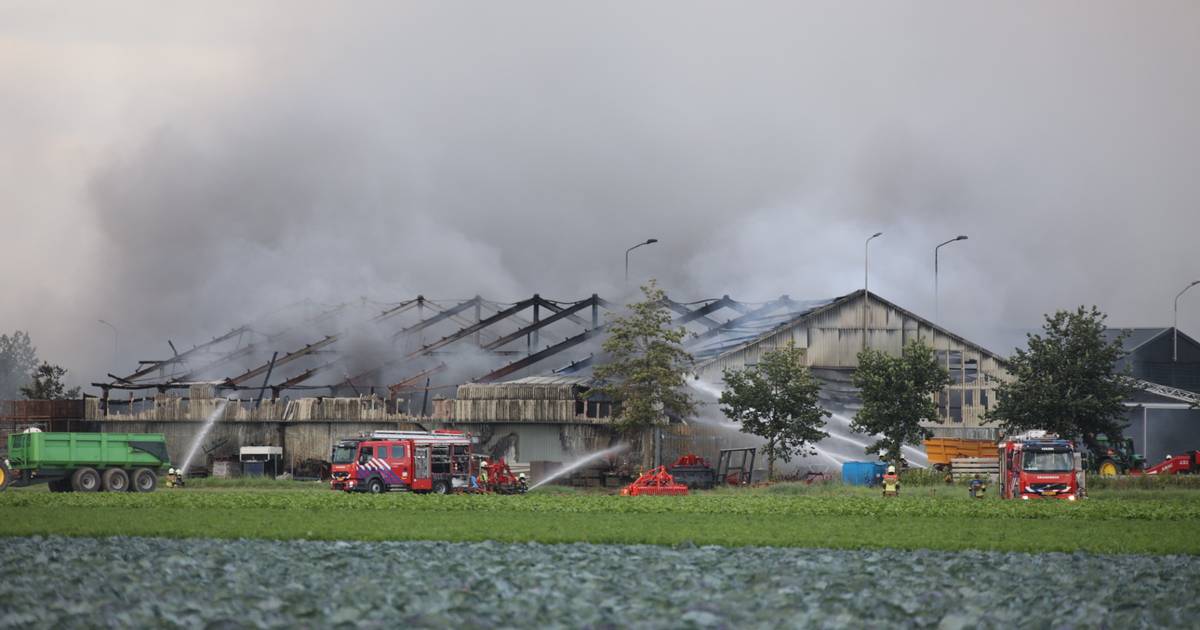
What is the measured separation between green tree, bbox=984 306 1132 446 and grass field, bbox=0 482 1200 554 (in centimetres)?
2532

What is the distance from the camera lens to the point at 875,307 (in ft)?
291

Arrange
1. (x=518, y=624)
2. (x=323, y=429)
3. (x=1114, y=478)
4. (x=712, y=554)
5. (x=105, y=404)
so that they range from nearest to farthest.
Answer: (x=518, y=624) → (x=712, y=554) → (x=1114, y=478) → (x=323, y=429) → (x=105, y=404)

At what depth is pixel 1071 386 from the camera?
249ft

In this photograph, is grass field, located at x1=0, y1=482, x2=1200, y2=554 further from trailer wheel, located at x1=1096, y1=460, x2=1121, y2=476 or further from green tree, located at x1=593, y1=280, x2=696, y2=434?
trailer wheel, located at x1=1096, y1=460, x2=1121, y2=476

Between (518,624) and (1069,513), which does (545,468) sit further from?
(518,624)

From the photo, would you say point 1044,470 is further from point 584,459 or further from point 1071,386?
point 584,459

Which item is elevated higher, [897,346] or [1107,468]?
[897,346]

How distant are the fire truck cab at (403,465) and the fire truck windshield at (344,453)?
907mm

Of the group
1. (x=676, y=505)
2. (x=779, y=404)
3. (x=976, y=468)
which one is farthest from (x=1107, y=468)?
(x=676, y=505)

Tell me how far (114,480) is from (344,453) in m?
10.8

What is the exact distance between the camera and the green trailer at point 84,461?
198 ft

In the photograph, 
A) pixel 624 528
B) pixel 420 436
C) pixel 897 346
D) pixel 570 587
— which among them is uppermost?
pixel 897 346

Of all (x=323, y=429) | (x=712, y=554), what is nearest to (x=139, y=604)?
(x=712, y=554)

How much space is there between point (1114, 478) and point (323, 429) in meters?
47.5
